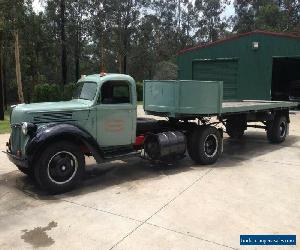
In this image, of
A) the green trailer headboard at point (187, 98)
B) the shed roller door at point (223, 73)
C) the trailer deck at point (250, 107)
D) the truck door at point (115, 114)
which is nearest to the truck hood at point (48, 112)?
the truck door at point (115, 114)

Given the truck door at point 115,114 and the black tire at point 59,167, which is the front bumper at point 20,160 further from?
the truck door at point 115,114

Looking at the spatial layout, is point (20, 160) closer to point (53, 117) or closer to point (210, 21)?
point (53, 117)

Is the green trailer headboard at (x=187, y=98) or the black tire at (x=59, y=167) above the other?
the green trailer headboard at (x=187, y=98)

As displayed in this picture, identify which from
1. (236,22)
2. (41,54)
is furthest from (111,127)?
(236,22)

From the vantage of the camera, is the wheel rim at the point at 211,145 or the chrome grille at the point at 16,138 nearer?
the chrome grille at the point at 16,138

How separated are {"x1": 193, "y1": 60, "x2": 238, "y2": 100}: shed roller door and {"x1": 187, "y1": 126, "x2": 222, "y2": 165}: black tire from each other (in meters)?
15.1

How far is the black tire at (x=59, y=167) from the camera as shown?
6.82 m

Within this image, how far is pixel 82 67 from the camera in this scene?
61.9 metres

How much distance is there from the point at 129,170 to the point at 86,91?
2.16 meters

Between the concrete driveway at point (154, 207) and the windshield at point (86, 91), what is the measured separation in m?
1.78

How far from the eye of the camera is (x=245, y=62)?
77.7ft

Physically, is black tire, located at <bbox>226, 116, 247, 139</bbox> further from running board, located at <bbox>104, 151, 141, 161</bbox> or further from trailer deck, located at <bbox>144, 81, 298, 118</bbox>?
running board, located at <bbox>104, 151, 141, 161</bbox>

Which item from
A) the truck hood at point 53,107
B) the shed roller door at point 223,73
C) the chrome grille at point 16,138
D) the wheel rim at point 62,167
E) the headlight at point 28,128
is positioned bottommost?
the wheel rim at point 62,167

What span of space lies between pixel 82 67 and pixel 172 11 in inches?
782
